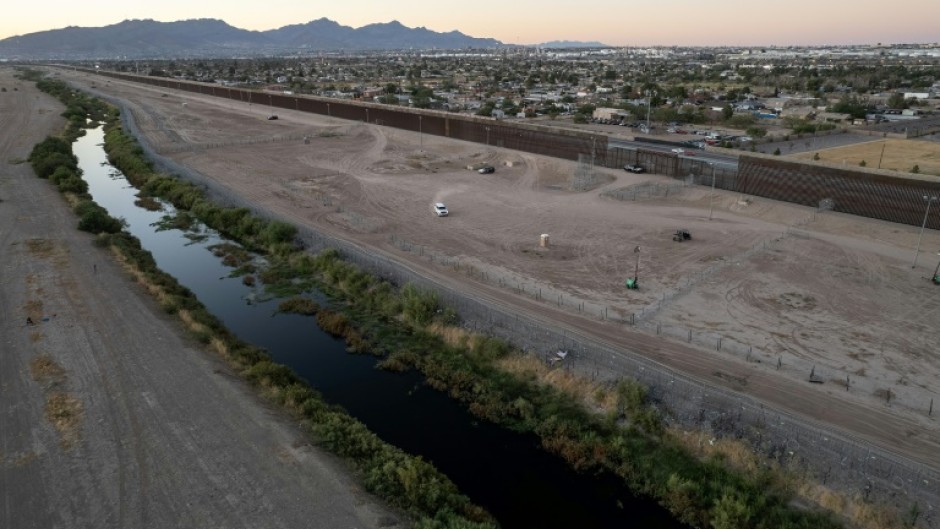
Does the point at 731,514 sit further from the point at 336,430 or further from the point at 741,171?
the point at 741,171

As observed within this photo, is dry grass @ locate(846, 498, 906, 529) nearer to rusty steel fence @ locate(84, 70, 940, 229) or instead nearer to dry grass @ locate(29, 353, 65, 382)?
dry grass @ locate(29, 353, 65, 382)

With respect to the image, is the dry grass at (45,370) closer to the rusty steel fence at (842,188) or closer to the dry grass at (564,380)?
the dry grass at (564,380)

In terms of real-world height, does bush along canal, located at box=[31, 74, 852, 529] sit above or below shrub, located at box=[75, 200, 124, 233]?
below

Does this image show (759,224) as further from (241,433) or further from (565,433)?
(241,433)

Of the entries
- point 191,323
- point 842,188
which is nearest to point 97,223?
point 191,323

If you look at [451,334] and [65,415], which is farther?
[451,334]

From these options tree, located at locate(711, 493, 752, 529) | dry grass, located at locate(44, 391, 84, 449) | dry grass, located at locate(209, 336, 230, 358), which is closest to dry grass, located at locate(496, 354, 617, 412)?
tree, located at locate(711, 493, 752, 529)

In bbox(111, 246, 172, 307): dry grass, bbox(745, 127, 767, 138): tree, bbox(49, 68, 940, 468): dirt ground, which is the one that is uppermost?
bbox(745, 127, 767, 138): tree

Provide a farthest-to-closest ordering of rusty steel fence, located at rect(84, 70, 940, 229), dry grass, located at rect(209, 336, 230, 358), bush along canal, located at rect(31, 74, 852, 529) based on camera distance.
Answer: rusty steel fence, located at rect(84, 70, 940, 229) < dry grass, located at rect(209, 336, 230, 358) < bush along canal, located at rect(31, 74, 852, 529)
